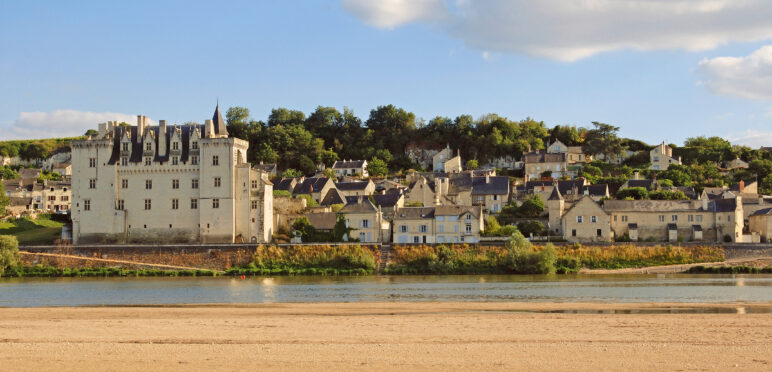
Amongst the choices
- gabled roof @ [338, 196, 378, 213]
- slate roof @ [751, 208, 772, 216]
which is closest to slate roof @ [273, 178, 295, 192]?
gabled roof @ [338, 196, 378, 213]

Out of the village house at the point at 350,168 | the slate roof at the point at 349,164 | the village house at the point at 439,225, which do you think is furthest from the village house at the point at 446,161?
the village house at the point at 439,225

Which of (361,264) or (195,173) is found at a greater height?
(195,173)

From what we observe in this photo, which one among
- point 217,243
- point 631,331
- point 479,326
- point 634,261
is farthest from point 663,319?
point 217,243

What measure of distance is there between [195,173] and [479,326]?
40.2 meters

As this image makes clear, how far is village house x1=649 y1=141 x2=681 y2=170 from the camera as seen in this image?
84875mm

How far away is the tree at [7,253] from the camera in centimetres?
4925

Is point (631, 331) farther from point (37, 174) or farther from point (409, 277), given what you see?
point (37, 174)

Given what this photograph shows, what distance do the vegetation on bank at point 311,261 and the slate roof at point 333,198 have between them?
46.4ft

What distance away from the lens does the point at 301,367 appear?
53.4 ft

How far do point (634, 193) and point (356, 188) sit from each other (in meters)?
25.2

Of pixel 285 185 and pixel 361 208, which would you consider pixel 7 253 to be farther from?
pixel 285 185

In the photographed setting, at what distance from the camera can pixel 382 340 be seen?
19.7 meters

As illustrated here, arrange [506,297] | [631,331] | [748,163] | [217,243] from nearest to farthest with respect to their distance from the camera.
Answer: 1. [631,331]
2. [506,297]
3. [217,243]
4. [748,163]

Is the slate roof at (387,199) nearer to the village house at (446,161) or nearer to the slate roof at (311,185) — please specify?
the slate roof at (311,185)
